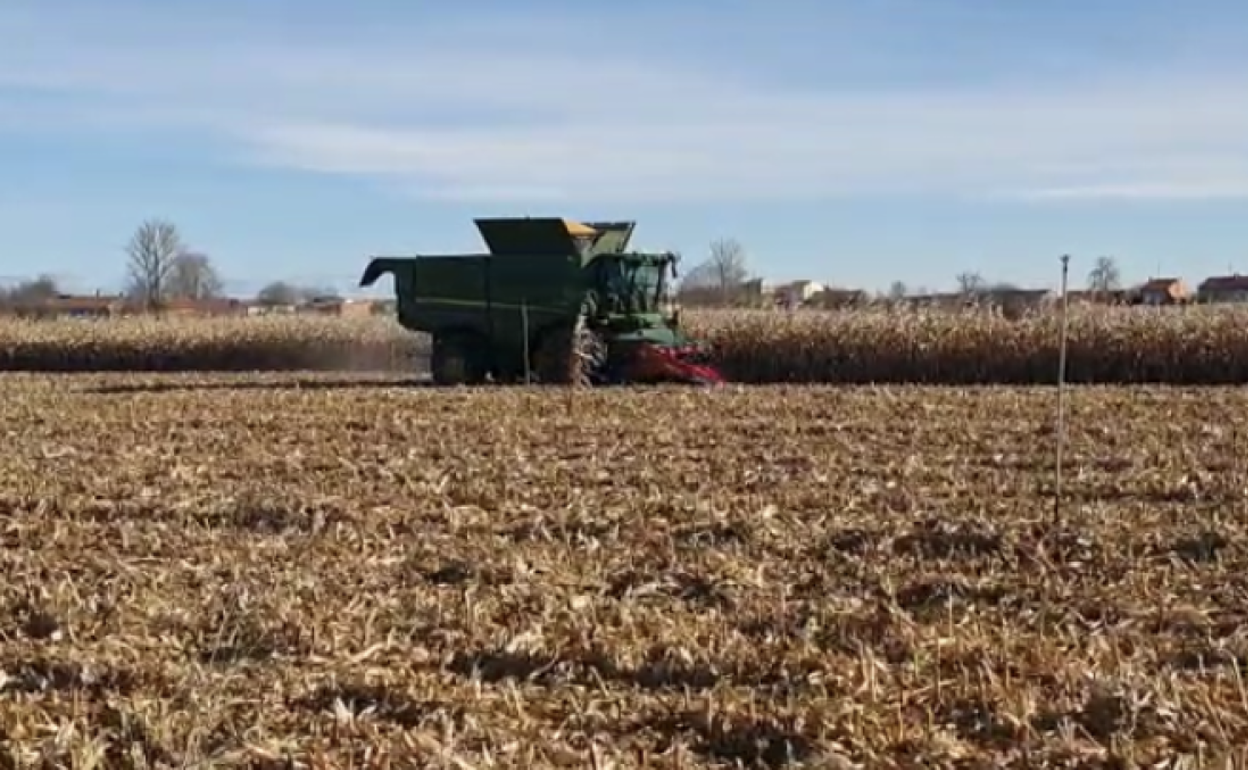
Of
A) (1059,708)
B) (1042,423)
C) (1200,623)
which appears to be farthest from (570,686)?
(1042,423)

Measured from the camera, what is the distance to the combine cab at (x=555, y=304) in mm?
22516

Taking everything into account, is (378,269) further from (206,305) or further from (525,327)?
(206,305)

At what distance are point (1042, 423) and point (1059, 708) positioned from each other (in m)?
11.0

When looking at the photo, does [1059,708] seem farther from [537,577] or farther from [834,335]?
[834,335]

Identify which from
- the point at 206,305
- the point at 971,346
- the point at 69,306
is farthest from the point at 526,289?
the point at 206,305

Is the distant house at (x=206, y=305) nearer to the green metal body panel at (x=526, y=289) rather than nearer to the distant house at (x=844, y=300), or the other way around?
the distant house at (x=844, y=300)

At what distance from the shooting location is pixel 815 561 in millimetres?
8062

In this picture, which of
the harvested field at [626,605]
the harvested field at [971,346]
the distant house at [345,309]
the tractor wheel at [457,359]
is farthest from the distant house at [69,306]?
the harvested field at [626,605]

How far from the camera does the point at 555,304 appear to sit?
22.7 meters

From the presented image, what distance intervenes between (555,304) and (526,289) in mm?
558

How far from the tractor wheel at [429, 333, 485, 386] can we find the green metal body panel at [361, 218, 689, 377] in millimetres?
150

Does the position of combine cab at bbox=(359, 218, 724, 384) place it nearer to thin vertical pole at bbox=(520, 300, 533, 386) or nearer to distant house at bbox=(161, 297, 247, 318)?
thin vertical pole at bbox=(520, 300, 533, 386)

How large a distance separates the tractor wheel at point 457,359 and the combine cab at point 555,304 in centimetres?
2

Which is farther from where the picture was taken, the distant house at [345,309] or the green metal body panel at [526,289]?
the distant house at [345,309]
